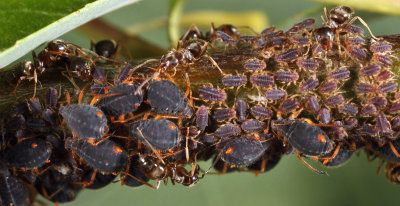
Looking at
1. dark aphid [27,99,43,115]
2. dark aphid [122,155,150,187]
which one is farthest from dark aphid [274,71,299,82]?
dark aphid [27,99,43,115]

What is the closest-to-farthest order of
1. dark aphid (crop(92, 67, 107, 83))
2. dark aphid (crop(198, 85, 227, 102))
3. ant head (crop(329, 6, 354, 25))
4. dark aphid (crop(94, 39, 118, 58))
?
1. dark aphid (crop(198, 85, 227, 102))
2. dark aphid (crop(92, 67, 107, 83))
3. ant head (crop(329, 6, 354, 25))
4. dark aphid (crop(94, 39, 118, 58))

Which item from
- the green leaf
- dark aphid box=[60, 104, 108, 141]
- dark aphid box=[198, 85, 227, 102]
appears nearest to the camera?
the green leaf

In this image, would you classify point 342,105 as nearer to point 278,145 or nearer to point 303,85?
point 303,85

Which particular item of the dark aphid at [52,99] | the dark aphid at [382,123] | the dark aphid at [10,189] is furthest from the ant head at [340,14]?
the dark aphid at [10,189]

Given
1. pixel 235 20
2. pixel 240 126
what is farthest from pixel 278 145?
pixel 235 20

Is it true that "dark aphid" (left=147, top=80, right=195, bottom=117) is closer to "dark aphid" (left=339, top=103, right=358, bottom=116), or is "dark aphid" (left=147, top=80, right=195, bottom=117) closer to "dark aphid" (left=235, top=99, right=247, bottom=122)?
"dark aphid" (left=235, top=99, right=247, bottom=122)

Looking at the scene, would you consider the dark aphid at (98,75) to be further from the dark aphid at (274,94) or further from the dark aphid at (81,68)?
the dark aphid at (274,94)

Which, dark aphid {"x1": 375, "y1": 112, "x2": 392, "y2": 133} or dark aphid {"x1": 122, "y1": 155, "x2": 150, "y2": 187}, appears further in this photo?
dark aphid {"x1": 122, "y1": 155, "x2": 150, "y2": 187}
